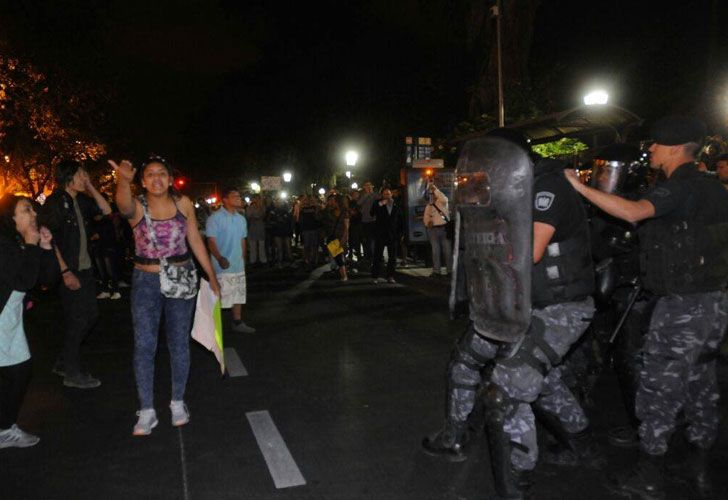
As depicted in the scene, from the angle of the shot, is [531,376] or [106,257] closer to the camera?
[531,376]

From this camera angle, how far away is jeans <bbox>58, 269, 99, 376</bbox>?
5449 mm

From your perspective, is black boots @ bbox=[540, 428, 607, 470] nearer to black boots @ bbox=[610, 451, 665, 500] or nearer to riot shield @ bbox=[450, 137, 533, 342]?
black boots @ bbox=[610, 451, 665, 500]

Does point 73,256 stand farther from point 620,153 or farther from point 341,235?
point 341,235

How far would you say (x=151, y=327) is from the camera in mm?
4352

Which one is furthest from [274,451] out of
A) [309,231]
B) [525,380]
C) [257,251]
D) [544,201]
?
[257,251]

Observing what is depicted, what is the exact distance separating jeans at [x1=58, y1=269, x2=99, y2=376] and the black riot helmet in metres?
4.23

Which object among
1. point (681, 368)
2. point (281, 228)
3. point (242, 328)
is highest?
point (281, 228)

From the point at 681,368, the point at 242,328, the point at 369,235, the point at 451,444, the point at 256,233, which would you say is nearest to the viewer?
the point at 681,368

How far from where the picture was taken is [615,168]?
4.29 meters

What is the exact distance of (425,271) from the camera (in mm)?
13609

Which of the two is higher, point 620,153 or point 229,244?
point 620,153

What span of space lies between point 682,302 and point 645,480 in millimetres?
941

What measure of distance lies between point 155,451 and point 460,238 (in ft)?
7.88

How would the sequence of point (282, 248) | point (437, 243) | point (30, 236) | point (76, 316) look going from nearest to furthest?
point (30, 236) < point (76, 316) < point (437, 243) < point (282, 248)
